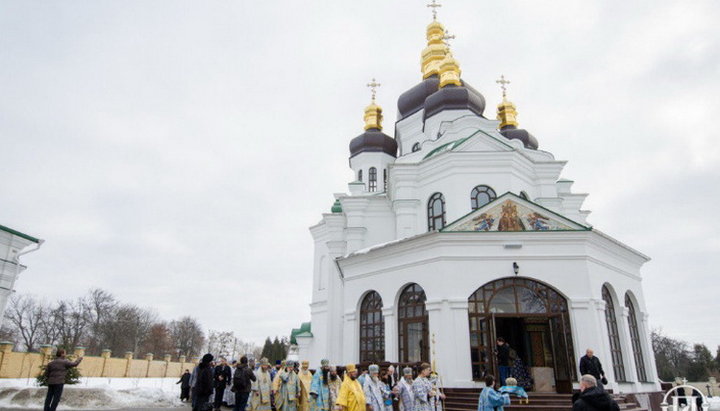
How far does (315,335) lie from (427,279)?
40.9 ft

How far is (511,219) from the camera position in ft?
42.7

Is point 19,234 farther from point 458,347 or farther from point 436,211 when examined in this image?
point 436,211

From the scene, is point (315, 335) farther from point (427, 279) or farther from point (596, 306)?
point (596, 306)

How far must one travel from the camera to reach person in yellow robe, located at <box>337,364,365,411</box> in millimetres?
6301

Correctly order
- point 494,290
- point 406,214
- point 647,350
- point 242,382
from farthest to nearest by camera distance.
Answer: point 406,214
point 647,350
point 494,290
point 242,382

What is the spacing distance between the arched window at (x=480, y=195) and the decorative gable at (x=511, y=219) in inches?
162

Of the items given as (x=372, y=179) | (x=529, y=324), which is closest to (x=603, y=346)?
(x=529, y=324)

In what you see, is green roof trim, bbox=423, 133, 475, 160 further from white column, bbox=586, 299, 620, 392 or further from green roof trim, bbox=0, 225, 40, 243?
green roof trim, bbox=0, 225, 40, 243

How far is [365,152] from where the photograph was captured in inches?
1072

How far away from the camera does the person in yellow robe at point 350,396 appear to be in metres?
6.30

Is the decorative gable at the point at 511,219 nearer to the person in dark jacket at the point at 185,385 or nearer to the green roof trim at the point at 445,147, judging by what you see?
the green roof trim at the point at 445,147

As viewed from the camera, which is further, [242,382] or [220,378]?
[220,378]

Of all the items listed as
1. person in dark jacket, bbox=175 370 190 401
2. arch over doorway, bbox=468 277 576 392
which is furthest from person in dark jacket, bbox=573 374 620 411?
person in dark jacket, bbox=175 370 190 401

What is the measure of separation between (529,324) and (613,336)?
2310mm
